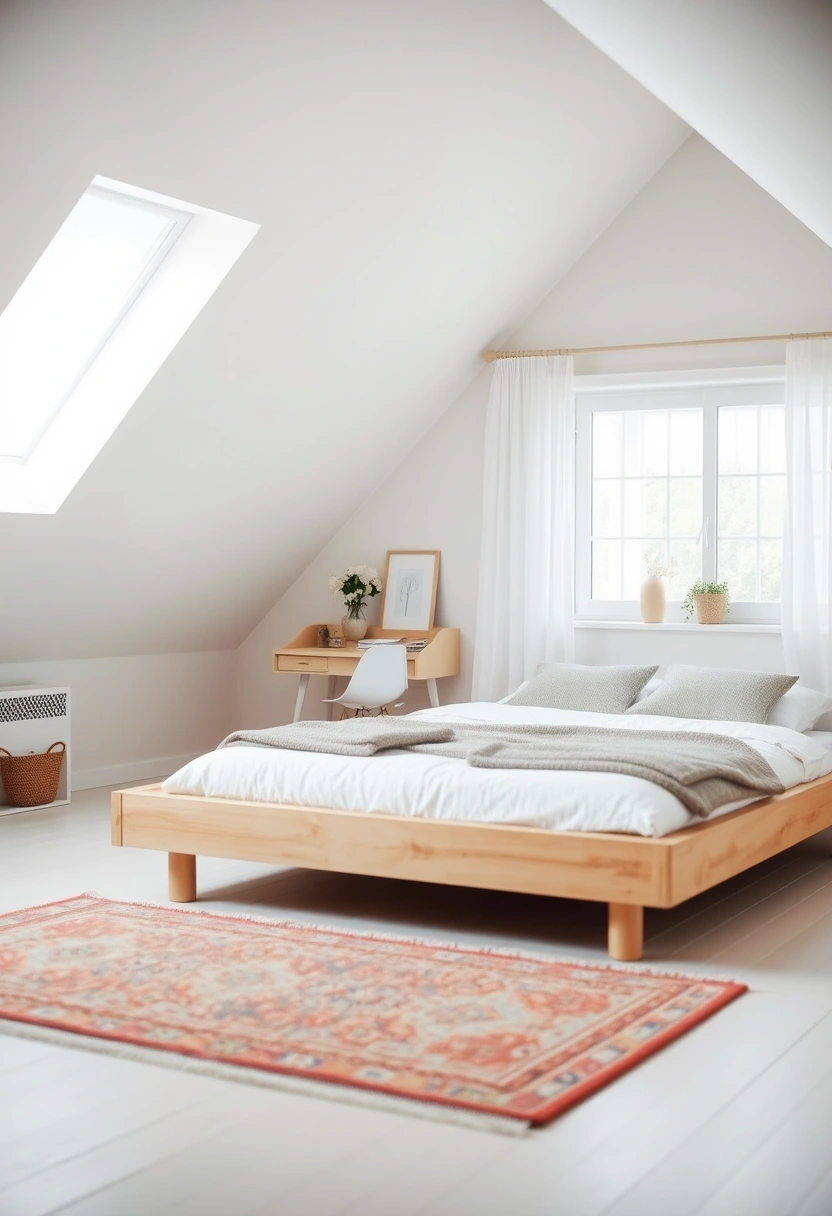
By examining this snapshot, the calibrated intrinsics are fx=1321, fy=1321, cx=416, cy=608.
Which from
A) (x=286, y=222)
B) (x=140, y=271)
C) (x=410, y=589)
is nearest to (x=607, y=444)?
(x=410, y=589)

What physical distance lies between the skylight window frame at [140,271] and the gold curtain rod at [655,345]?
1975 mm

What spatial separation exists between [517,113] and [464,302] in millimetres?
1039

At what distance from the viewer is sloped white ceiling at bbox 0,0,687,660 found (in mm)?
3879

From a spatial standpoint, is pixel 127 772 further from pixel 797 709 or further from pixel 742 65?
pixel 742 65

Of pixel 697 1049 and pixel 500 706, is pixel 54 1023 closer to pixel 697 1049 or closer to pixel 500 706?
pixel 697 1049

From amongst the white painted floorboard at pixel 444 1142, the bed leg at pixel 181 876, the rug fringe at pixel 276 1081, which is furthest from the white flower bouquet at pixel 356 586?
the rug fringe at pixel 276 1081

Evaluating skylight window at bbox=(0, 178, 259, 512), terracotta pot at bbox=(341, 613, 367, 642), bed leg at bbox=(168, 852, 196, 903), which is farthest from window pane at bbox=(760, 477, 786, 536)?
bed leg at bbox=(168, 852, 196, 903)

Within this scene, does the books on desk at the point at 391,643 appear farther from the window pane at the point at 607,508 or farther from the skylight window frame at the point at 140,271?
the skylight window frame at the point at 140,271

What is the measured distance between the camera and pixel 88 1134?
90.4 inches

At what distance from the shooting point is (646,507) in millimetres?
6285

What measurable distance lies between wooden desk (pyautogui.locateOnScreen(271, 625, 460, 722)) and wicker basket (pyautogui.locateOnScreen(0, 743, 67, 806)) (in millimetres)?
1176

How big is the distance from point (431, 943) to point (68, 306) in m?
2.86

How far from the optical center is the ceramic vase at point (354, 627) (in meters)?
6.61

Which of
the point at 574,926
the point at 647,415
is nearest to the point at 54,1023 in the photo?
the point at 574,926
